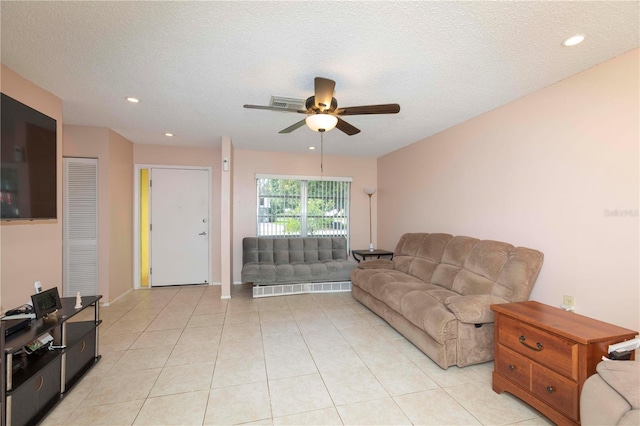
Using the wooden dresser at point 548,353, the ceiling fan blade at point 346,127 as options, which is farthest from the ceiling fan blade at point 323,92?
the wooden dresser at point 548,353

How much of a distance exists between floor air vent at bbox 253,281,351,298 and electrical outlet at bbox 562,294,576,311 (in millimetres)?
2778

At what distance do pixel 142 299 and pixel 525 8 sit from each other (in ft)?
17.0

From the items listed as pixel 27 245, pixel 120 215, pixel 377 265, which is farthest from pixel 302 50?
pixel 120 215

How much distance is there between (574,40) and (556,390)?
2211mm

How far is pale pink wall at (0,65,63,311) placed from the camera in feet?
7.06

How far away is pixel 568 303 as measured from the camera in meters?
2.26

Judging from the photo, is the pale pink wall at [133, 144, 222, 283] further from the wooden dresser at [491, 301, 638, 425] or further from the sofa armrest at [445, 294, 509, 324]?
the wooden dresser at [491, 301, 638, 425]

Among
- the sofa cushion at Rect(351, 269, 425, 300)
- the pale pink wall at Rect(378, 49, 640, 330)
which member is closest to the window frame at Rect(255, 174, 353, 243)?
the sofa cushion at Rect(351, 269, 425, 300)

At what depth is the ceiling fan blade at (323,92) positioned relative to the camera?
2.09 m

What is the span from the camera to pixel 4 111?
1.85 meters

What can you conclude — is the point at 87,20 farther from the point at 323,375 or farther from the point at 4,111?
the point at 323,375

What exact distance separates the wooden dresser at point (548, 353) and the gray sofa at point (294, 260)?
2.61m

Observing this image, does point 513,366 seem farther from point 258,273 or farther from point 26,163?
point 26,163

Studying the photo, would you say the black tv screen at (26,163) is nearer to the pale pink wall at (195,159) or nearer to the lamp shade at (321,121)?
the lamp shade at (321,121)
